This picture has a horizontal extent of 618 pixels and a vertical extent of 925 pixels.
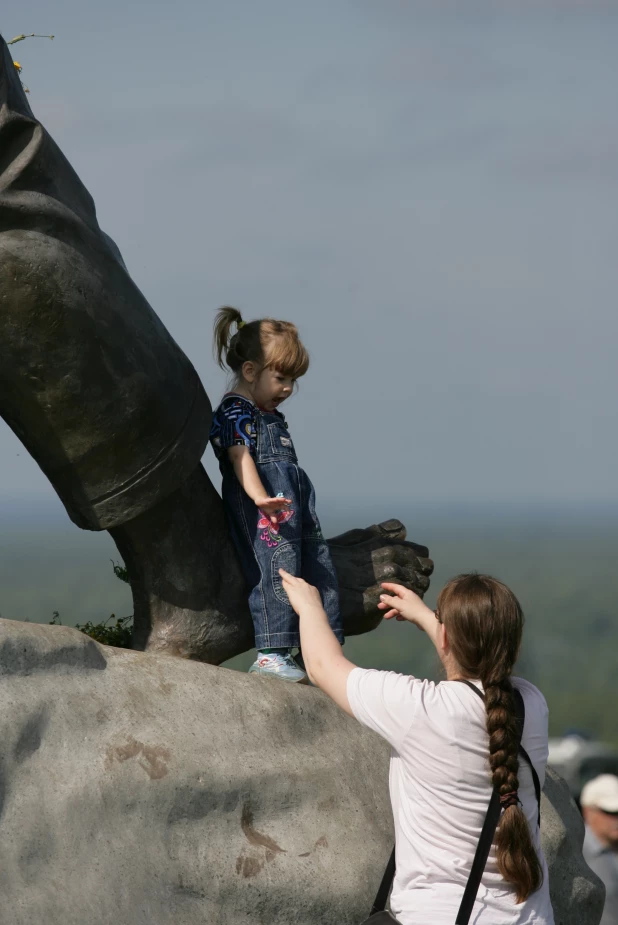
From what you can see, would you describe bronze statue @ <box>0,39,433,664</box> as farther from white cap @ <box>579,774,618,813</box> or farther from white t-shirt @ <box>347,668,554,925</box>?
white t-shirt @ <box>347,668,554,925</box>

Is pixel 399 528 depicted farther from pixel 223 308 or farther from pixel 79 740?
pixel 79 740

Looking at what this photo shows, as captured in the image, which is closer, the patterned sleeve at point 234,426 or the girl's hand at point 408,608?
the girl's hand at point 408,608

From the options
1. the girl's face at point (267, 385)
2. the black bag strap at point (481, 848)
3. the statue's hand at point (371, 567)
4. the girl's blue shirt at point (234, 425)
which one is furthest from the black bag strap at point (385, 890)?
the girl's face at point (267, 385)

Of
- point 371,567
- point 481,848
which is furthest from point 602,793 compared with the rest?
point 481,848

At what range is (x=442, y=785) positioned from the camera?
203cm

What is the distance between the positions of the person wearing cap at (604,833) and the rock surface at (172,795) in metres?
0.67

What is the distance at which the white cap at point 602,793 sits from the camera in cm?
318

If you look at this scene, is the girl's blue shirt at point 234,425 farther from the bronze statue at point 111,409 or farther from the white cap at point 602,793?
the white cap at point 602,793

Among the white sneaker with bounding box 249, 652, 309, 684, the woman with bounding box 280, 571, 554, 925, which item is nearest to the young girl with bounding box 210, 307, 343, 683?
the white sneaker with bounding box 249, 652, 309, 684

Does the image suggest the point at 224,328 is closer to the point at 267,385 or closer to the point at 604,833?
the point at 267,385

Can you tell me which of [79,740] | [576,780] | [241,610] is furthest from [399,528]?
[79,740]

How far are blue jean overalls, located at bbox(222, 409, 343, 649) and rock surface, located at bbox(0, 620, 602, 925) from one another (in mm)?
224

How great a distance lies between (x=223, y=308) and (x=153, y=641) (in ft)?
3.02

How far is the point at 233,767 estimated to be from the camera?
265 cm
